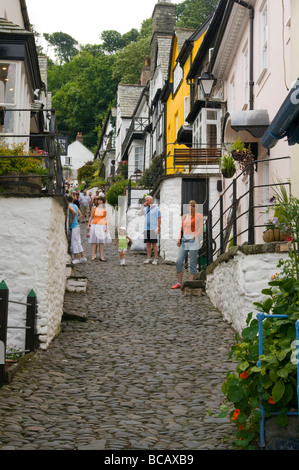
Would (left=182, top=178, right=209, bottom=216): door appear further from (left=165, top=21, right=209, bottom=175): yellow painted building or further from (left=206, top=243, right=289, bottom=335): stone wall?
(left=206, top=243, right=289, bottom=335): stone wall

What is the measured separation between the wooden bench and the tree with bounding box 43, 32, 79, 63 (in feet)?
283

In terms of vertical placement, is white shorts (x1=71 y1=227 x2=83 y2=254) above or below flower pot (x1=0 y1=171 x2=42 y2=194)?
below

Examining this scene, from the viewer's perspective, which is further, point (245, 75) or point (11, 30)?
point (245, 75)

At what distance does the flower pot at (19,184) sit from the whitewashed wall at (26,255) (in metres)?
0.18

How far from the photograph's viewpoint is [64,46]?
350 ft

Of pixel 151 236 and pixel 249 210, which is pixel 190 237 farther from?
pixel 249 210

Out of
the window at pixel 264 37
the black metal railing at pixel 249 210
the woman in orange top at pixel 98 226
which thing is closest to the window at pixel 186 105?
the woman in orange top at pixel 98 226

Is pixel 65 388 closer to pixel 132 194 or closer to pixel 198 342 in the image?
pixel 198 342

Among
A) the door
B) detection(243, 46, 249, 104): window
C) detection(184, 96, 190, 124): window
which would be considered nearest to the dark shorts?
the door

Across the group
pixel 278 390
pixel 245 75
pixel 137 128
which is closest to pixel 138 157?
pixel 137 128

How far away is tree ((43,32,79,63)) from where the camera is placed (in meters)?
106

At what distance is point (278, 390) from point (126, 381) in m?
3.52

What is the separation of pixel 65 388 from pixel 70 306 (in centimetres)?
489

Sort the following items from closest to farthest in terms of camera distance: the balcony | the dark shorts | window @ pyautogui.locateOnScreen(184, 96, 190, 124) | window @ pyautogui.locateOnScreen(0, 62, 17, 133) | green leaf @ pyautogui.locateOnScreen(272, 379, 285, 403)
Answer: green leaf @ pyautogui.locateOnScreen(272, 379, 285, 403) → window @ pyautogui.locateOnScreen(0, 62, 17, 133) → the dark shorts → window @ pyautogui.locateOnScreen(184, 96, 190, 124) → the balcony
